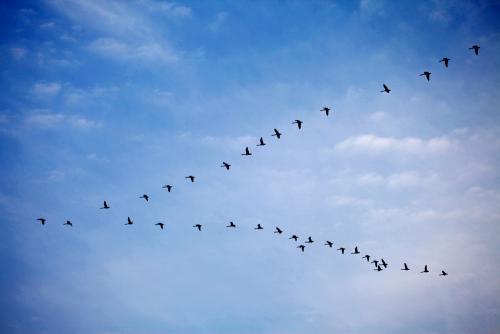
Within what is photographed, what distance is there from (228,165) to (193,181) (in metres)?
4.84

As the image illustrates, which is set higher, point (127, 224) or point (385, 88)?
point (385, 88)

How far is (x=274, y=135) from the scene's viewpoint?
52.4 metres

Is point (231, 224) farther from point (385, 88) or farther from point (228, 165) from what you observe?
point (385, 88)

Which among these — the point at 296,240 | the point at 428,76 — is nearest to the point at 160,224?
the point at 296,240

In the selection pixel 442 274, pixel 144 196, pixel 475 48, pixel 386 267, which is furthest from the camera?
pixel 442 274

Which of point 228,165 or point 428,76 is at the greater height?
point 428,76

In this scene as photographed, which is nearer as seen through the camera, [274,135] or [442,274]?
[274,135]

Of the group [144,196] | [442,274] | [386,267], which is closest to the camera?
[144,196]

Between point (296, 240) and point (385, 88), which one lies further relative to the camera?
point (296, 240)

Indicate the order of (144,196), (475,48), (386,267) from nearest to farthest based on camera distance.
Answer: (475,48), (144,196), (386,267)

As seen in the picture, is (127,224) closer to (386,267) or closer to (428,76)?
(386,267)

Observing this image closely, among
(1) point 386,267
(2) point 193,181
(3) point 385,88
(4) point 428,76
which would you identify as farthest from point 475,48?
(2) point 193,181

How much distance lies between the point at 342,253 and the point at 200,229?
18.8 m

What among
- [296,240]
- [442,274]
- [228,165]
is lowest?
[442,274]
